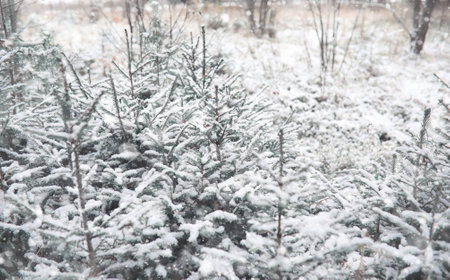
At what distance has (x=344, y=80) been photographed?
7.76 m

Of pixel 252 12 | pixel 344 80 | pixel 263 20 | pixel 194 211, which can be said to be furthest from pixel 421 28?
pixel 194 211

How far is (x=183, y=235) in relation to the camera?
7.00 feet

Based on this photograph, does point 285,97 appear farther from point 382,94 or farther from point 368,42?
point 368,42

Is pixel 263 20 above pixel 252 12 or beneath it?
beneath

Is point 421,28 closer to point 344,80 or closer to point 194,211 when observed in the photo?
point 344,80

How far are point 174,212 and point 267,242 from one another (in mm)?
724

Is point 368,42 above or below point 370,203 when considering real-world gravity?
above

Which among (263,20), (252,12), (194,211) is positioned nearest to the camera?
(194,211)

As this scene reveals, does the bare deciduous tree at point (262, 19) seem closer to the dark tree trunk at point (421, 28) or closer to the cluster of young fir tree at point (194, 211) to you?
the dark tree trunk at point (421, 28)

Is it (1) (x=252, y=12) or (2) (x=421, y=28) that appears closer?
(2) (x=421, y=28)

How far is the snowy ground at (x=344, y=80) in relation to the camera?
5750 millimetres

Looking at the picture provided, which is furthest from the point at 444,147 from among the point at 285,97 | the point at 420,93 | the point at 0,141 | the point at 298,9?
the point at 298,9

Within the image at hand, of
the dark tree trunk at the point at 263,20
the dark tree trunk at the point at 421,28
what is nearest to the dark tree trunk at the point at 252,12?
the dark tree trunk at the point at 263,20

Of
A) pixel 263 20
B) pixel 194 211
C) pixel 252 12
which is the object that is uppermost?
pixel 252 12
